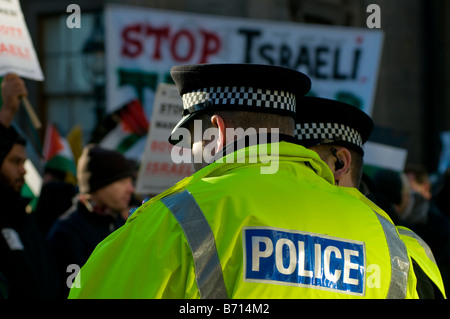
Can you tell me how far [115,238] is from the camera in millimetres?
1731

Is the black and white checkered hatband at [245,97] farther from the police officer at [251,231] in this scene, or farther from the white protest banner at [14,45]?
the white protest banner at [14,45]

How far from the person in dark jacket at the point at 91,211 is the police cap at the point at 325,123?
1.90 meters

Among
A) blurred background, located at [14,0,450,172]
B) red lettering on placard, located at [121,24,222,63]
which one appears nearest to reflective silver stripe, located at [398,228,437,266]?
blurred background, located at [14,0,450,172]

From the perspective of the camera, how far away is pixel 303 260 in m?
1.73

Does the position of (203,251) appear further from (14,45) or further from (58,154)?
(58,154)

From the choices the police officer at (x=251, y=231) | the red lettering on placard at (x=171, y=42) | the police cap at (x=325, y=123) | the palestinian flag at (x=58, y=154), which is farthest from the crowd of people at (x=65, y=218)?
the red lettering on placard at (x=171, y=42)

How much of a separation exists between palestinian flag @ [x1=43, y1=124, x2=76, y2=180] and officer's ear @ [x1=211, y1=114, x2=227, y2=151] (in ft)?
16.6

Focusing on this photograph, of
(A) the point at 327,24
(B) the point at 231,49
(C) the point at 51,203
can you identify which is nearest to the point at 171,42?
(B) the point at 231,49

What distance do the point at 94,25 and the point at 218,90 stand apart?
8.13m

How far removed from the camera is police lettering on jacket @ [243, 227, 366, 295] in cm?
169

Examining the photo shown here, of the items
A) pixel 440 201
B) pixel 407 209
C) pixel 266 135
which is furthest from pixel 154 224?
pixel 407 209

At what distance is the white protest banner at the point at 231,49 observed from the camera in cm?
690

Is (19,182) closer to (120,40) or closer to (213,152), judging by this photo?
(213,152)

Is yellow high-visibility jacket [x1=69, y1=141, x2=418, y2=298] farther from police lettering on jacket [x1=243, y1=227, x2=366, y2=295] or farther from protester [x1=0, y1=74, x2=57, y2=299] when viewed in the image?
protester [x1=0, y1=74, x2=57, y2=299]
